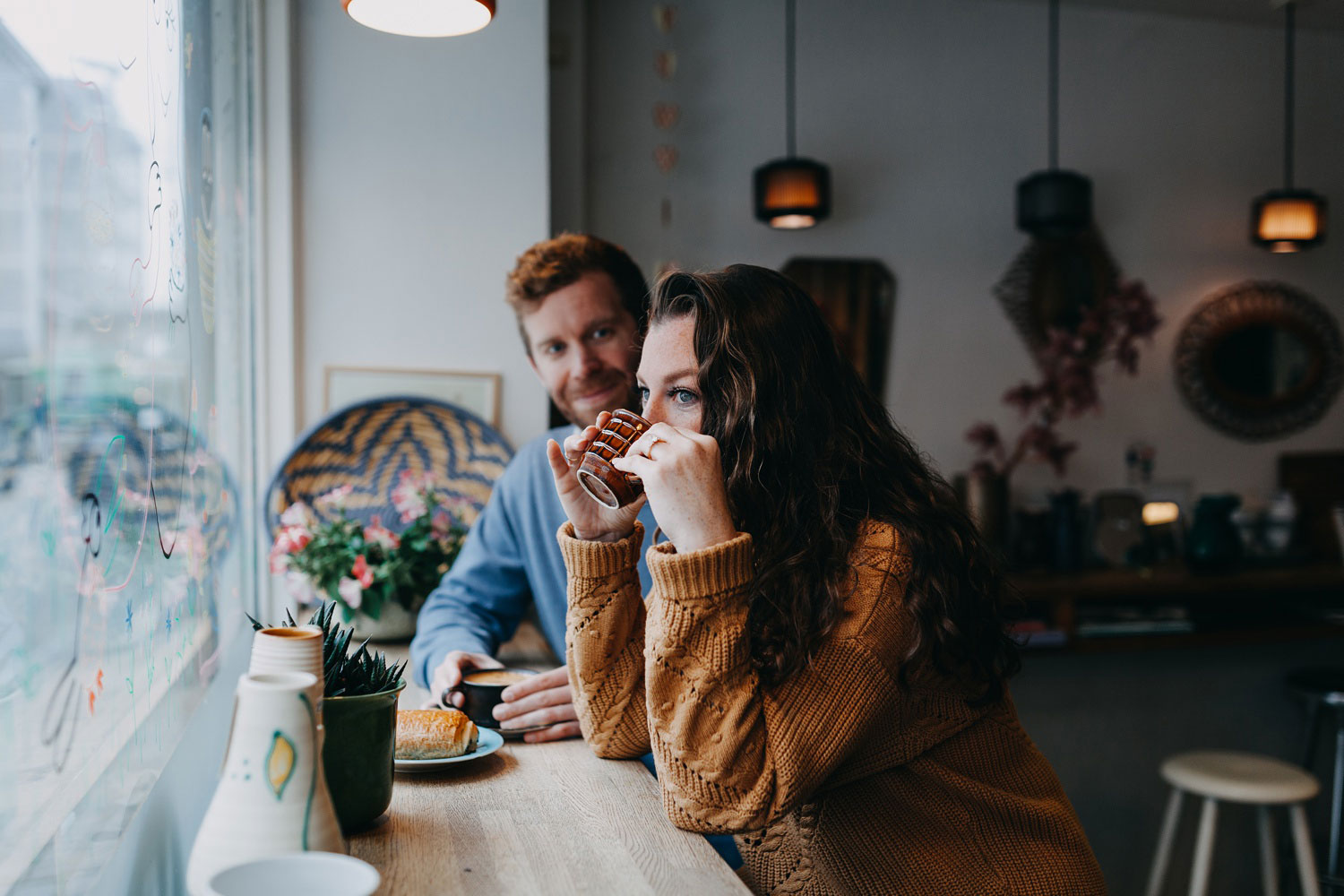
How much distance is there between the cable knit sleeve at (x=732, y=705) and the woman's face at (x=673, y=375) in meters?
0.22

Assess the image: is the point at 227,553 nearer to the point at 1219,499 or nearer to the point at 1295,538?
the point at 1219,499

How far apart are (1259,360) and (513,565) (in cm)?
336

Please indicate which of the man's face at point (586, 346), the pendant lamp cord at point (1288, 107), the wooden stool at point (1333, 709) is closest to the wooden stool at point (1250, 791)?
the wooden stool at point (1333, 709)

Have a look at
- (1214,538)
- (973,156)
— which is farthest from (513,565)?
(1214,538)

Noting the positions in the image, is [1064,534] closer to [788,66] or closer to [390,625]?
[788,66]

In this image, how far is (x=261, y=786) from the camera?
0.70 m

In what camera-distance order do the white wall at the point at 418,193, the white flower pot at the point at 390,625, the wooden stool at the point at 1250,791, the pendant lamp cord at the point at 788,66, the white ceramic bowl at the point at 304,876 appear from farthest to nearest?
1. the pendant lamp cord at the point at 788,66
2. the wooden stool at the point at 1250,791
3. the white wall at the point at 418,193
4. the white flower pot at the point at 390,625
5. the white ceramic bowl at the point at 304,876

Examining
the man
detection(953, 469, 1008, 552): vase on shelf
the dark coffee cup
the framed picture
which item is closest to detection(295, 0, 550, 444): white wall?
the framed picture

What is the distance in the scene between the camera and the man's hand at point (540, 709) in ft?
4.39

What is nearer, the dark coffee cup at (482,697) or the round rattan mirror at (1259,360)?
the dark coffee cup at (482,697)

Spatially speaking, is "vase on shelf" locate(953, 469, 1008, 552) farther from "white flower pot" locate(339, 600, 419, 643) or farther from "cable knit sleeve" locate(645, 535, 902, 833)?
"cable knit sleeve" locate(645, 535, 902, 833)

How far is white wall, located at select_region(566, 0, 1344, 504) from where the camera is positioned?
3.26m

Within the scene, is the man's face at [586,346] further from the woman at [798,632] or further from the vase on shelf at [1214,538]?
the vase on shelf at [1214,538]

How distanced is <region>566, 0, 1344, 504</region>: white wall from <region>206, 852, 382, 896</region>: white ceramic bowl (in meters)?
2.58
